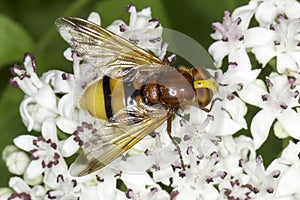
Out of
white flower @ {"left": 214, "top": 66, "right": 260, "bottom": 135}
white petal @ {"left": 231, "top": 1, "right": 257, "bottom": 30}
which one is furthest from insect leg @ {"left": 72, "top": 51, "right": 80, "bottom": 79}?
white petal @ {"left": 231, "top": 1, "right": 257, "bottom": 30}

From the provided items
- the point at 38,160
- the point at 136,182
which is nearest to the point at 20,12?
the point at 38,160

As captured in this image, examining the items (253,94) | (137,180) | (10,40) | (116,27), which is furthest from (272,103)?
(10,40)

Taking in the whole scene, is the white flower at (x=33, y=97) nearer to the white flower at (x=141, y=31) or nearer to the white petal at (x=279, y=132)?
the white flower at (x=141, y=31)

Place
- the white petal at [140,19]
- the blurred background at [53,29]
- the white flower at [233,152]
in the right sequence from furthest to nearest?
the blurred background at [53,29], the white petal at [140,19], the white flower at [233,152]

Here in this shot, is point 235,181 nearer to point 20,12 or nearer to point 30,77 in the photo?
point 30,77

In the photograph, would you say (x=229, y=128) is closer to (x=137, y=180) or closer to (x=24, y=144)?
(x=137, y=180)

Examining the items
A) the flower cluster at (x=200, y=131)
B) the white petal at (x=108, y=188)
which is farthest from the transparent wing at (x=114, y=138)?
the white petal at (x=108, y=188)

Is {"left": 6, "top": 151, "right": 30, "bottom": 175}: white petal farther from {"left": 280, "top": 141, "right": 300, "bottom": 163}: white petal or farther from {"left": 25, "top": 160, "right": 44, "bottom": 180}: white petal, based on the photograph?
{"left": 280, "top": 141, "right": 300, "bottom": 163}: white petal
